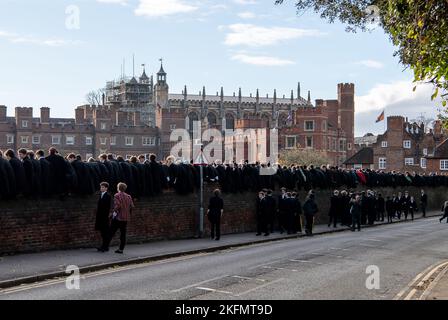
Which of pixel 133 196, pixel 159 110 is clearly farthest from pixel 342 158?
pixel 133 196

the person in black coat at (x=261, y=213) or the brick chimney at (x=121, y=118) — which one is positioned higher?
the brick chimney at (x=121, y=118)

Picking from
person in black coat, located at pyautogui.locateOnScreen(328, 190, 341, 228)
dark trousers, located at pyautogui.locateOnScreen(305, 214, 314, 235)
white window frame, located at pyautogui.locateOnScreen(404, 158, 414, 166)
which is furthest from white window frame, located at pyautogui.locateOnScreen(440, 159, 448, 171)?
dark trousers, located at pyautogui.locateOnScreen(305, 214, 314, 235)

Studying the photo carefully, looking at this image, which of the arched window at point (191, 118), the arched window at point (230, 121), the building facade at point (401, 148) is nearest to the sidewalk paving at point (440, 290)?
the building facade at point (401, 148)

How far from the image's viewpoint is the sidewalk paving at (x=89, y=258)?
46.3 feet

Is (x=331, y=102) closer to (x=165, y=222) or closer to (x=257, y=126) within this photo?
(x=257, y=126)

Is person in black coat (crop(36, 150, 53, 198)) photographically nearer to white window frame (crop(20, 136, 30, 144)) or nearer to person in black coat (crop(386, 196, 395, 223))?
person in black coat (crop(386, 196, 395, 223))

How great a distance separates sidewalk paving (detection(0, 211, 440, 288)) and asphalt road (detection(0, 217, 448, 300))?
468mm

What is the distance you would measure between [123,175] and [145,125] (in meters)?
99.5

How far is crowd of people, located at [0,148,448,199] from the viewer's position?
17.1m

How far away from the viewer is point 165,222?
Result: 74.9ft

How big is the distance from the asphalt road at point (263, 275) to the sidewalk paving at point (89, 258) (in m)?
0.47

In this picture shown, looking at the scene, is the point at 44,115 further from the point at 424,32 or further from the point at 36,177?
the point at 424,32

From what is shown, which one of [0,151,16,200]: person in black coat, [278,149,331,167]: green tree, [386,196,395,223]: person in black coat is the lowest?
[386,196,395,223]: person in black coat

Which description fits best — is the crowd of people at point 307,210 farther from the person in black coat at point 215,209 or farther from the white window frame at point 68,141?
the white window frame at point 68,141
